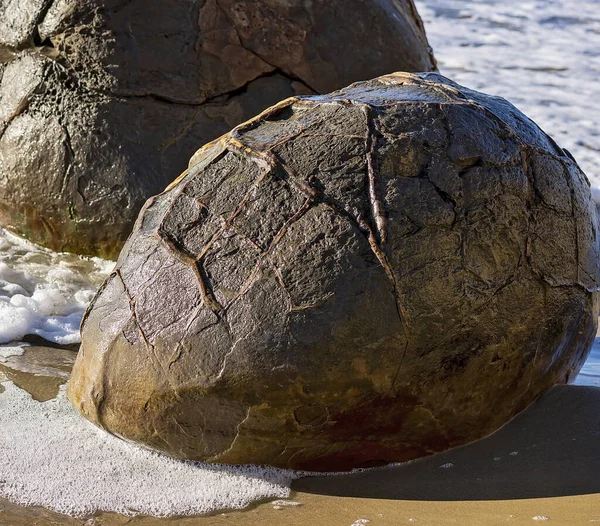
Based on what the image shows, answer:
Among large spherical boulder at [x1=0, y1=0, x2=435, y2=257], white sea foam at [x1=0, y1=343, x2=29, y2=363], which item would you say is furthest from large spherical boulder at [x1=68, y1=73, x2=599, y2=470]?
large spherical boulder at [x1=0, y1=0, x2=435, y2=257]

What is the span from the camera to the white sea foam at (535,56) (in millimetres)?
7566

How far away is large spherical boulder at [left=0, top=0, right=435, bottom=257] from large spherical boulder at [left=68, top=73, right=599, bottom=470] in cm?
133

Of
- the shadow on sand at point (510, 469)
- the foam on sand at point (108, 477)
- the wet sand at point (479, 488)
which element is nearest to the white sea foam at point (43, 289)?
the foam on sand at point (108, 477)

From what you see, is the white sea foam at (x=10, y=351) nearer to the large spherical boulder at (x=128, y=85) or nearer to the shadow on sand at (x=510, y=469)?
the large spherical boulder at (x=128, y=85)

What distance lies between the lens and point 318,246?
2.67 metres

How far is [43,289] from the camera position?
4102 millimetres

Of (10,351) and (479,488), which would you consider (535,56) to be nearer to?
(10,351)

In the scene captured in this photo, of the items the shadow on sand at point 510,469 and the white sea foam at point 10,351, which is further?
the white sea foam at point 10,351

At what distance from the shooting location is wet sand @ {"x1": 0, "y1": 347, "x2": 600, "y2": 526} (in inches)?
100

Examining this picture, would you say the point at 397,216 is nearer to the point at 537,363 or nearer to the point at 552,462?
the point at 537,363

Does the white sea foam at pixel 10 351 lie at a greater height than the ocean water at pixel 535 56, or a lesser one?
greater

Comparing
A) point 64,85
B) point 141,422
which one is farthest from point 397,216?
point 64,85

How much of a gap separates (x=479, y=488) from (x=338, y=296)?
67 centimetres

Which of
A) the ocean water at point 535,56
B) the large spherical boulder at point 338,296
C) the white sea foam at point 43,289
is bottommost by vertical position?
the ocean water at point 535,56
